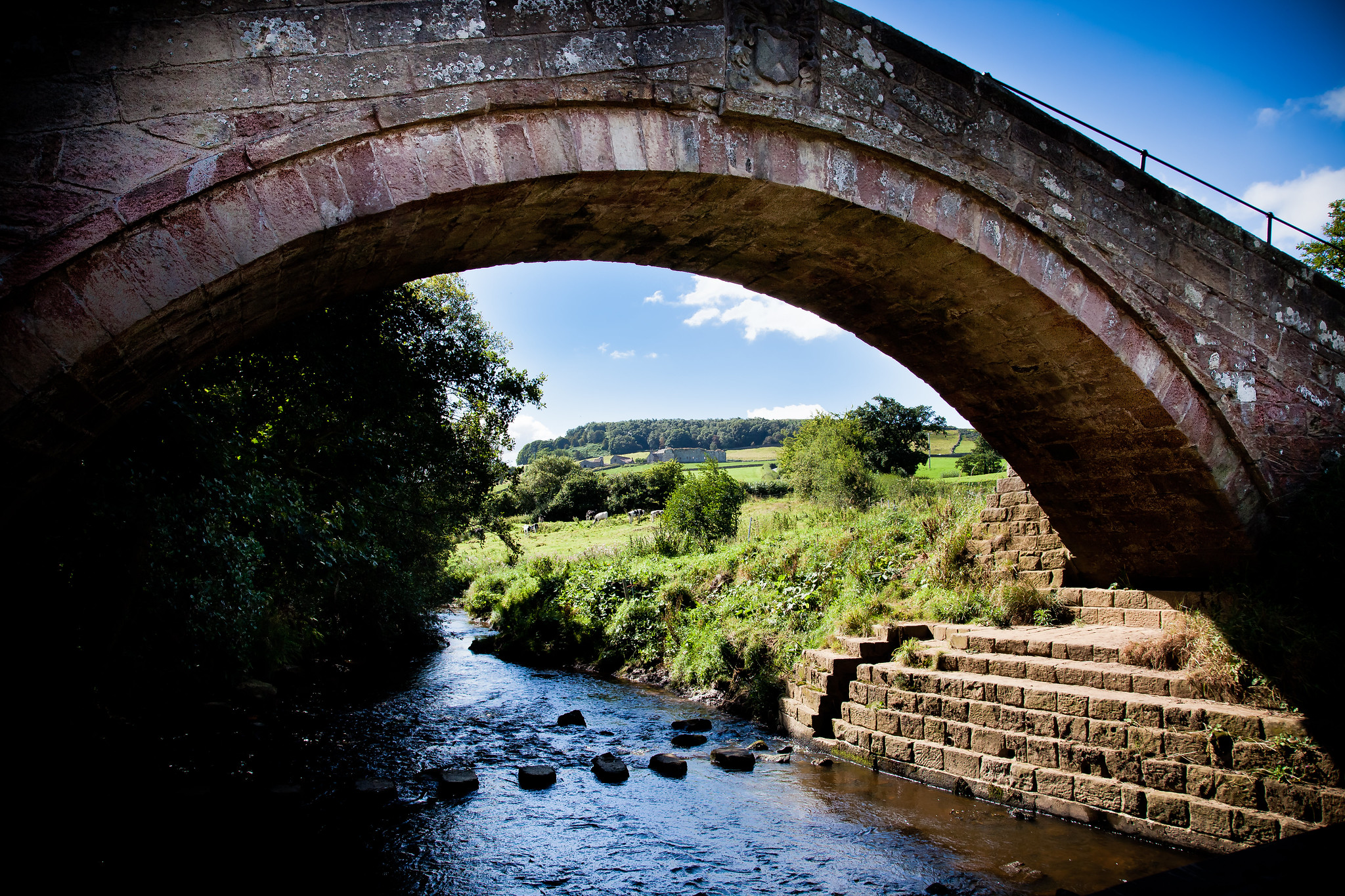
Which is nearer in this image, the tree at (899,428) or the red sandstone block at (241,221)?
the red sandstone block at (241,221)

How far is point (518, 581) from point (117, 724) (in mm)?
12053

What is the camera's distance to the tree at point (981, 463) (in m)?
34.4

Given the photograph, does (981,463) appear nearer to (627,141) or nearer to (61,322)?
(627,141)

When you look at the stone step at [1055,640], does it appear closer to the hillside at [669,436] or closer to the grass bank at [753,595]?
the grass bank at [753,595]

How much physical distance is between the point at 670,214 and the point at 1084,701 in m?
4.63

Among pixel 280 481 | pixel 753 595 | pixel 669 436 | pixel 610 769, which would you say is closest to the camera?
pixel 280 481

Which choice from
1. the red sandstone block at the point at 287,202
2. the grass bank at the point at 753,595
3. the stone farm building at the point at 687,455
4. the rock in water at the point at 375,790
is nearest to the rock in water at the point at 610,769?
the rock in water at the point at 375,790

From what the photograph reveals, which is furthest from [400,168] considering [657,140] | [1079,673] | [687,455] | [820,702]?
[687,455]

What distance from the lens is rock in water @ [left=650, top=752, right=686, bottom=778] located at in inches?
268

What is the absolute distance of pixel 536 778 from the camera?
6.53 metres

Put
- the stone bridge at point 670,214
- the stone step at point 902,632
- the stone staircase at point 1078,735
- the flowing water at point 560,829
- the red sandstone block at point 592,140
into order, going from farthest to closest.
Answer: the stone step at point 902,632 → the flowing water at point 560,829 → the stone staircase at point 1078,735 → the red sandstone block at point 592,140 → the stone bridge at point 670,214

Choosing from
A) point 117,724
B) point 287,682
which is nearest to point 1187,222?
point 117,724

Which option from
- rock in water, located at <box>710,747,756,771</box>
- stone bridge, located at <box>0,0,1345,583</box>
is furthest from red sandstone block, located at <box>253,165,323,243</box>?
rock in water, located at <box>710,747,756,771</box>

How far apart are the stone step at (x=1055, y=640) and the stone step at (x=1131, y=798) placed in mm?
1010
